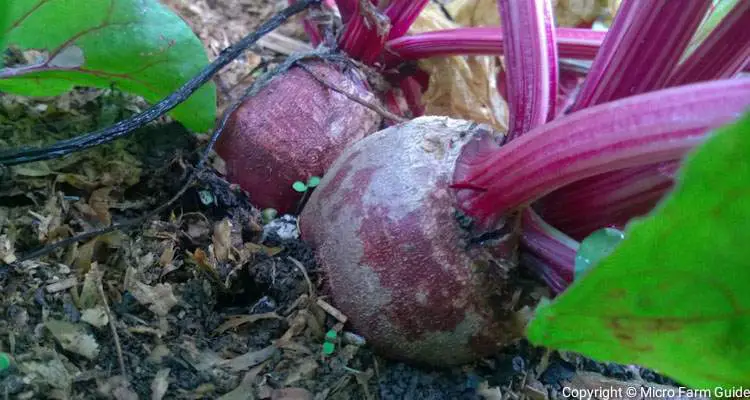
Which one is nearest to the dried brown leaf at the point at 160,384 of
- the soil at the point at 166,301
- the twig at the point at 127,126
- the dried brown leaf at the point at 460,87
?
the soil at the point at 166,301

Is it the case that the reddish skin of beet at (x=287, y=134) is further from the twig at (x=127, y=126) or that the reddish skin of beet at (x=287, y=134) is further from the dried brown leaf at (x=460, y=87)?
the dried brown leaf at (x=460, y=87)

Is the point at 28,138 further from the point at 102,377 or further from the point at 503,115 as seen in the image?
the point at 503,115

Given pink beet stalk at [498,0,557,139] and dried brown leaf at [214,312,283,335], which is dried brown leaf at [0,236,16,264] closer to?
dried brown leaf at [214,312,283,335]

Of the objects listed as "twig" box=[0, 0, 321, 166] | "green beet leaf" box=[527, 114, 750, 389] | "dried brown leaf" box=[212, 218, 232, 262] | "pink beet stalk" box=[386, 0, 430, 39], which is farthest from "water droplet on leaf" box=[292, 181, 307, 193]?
"green beet leaf" box=[527, 114, 750, 389]

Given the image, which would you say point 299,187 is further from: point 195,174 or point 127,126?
point 127,126

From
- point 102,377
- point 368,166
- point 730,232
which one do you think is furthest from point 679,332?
point 102,377
